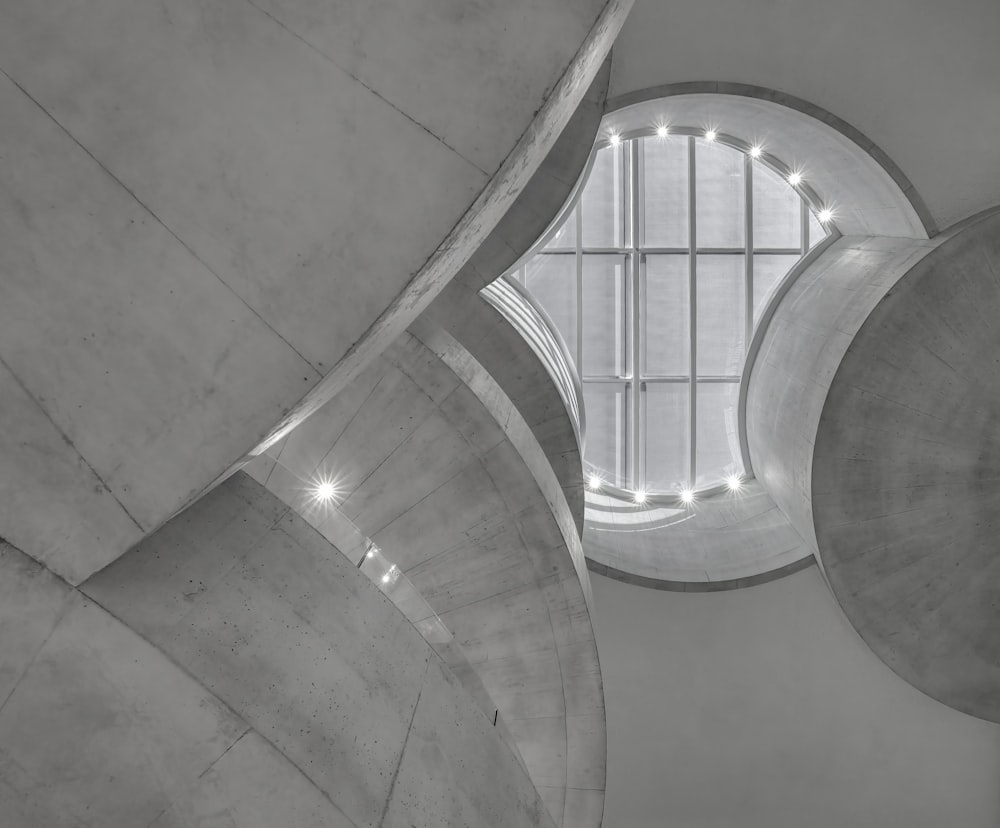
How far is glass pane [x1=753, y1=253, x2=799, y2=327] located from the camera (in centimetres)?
1662

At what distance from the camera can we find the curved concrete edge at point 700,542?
14.5 m

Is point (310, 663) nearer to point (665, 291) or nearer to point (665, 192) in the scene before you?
point (665, 291)

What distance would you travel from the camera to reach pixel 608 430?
18.1 meters

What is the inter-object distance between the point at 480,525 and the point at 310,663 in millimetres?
3685

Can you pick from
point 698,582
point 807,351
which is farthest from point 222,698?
point 698,582

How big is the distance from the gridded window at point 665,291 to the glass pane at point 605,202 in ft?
0.08

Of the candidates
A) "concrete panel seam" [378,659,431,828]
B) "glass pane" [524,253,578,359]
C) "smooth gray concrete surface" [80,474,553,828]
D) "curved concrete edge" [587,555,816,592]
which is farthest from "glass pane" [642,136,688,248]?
"concrete panel seam" [378,659,431,828]

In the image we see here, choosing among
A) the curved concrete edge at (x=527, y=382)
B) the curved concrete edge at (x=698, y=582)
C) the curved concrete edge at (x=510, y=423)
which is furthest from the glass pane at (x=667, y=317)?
the curved concrete edge at (x=510, y=423)

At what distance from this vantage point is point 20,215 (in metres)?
4.11

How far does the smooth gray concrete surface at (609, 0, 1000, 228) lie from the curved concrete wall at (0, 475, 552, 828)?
9.45 m

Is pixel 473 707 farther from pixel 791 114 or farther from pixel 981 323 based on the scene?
pixel 791 114

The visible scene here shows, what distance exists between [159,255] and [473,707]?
3.33 m

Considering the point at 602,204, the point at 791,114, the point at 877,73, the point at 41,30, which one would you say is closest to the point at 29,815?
the point at 41,30

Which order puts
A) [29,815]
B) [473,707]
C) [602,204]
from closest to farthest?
1. [29,815]
2. [473,707]
3. [602,204]
